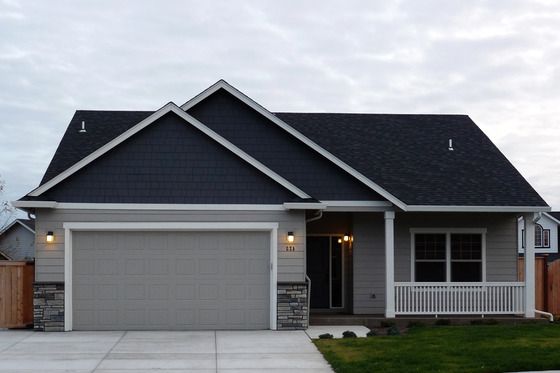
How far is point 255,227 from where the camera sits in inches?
671

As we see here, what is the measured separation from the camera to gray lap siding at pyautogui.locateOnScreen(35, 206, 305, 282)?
16703 millimetres

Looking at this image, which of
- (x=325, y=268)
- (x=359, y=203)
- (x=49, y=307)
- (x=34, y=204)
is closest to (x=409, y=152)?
(x=359, y=203)

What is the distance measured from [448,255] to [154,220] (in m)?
7.68

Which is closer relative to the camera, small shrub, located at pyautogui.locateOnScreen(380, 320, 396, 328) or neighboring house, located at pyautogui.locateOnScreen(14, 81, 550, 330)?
neighboring house, located at pyautogui.locateOnScreen(14, 81, 550, 330)

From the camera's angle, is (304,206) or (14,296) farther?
(14,296)

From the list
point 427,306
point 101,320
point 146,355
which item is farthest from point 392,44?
point 146,355

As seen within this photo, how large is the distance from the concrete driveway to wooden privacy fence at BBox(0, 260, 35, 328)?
0.36 meters

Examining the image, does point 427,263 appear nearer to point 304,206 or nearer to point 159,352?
point 304,206

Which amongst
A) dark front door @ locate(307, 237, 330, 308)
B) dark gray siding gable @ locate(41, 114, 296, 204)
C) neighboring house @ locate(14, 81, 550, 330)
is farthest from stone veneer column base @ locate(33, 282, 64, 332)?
dark front door @ locate(307, 237, 330, 308)

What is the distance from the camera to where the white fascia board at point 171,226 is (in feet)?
55.0

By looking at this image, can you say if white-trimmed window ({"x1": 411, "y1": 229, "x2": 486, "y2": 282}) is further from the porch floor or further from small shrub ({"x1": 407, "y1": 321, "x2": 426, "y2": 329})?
small shrub ({"x1": 407, "y1": 321, "x2": 426, "y2": 329})

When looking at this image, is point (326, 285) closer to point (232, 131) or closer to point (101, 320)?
point (232, 131)

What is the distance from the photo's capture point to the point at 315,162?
18.8 m

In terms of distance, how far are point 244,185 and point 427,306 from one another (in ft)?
17.8
